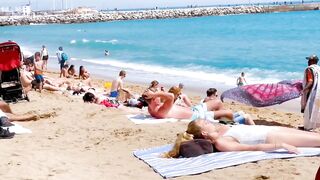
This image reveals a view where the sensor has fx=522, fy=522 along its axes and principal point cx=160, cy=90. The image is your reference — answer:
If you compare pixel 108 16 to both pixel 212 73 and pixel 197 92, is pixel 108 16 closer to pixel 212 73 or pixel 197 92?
pixel 212 73

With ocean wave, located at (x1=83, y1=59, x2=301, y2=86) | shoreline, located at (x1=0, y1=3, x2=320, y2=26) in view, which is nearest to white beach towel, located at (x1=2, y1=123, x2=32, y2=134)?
ocean wave, located at (x1=83, y1=59, x2=301, y2=86)

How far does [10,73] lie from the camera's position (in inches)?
362

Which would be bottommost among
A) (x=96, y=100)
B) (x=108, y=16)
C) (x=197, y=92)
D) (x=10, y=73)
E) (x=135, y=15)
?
(x=197, y=92)

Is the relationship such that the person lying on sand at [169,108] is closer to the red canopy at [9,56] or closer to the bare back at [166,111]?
the bare back at [166,111]

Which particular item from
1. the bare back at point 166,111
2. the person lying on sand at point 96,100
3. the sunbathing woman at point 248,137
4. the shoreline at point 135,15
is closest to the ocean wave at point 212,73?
the person lying on sand at point 96,100

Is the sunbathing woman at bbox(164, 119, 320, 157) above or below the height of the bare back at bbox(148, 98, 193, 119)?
above

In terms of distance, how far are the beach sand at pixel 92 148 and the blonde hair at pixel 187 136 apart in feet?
1.08

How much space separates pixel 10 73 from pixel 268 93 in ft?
14.7

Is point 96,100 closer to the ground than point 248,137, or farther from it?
closer to the ground

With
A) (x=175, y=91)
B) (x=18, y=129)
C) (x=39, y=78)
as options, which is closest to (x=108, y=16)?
(x=39, y=78)

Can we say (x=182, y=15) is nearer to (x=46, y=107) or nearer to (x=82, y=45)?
(x=82, y=45)

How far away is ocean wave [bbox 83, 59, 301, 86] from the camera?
1605cm

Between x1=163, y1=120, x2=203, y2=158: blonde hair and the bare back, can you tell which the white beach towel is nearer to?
the bare back

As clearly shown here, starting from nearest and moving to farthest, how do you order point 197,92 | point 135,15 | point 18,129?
1. point 18,129
2. point 197,92
3. point 135,15
